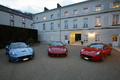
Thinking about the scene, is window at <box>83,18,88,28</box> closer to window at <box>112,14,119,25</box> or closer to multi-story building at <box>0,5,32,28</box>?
window at <box>112,14,119,25</box>

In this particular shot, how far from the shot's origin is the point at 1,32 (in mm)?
9305

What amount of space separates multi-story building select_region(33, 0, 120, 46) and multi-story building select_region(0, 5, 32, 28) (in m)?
9.46

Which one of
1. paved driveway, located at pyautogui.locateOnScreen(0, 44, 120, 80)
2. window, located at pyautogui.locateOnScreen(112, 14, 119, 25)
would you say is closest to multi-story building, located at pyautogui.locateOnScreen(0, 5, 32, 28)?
paved driveway, located at pyautogui.locateOnScreen(0, 44, 120, 80)

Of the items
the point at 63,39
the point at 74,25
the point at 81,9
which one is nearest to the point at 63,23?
the point at 74,25

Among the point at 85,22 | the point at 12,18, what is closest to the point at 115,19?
the point at 85,22

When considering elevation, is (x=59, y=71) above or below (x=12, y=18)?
below

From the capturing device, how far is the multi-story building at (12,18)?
16.0 m

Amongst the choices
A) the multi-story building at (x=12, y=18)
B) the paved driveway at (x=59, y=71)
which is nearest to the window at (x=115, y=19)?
the paved driveway at (x=59, y=71)

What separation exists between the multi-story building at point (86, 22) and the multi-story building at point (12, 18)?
372 inches

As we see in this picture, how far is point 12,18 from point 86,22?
2304 centimetres

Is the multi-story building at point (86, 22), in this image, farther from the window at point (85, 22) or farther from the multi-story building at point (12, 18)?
the multi-story building at point (12, 18)

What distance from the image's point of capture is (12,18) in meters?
18.2

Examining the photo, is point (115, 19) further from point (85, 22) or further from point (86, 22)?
point (85, 22)

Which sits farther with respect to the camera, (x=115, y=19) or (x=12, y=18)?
(x=12, y=18)
